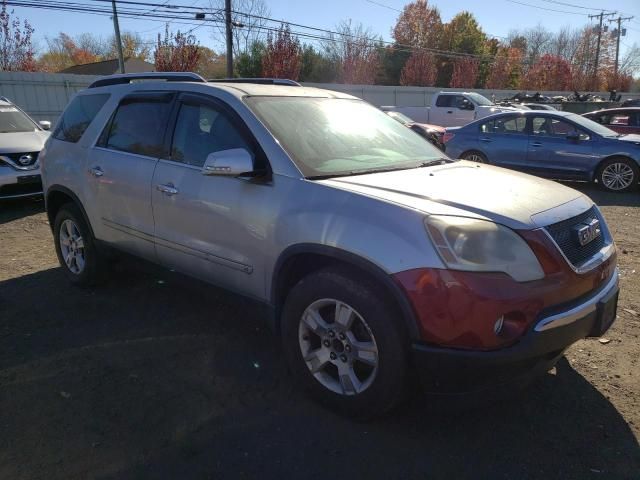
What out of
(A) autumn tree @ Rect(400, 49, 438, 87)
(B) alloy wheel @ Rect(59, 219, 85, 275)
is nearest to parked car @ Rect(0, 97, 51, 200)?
(B) alloy wheel @ Rect(59, 219, 85, 275)

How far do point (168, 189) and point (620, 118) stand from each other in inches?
496

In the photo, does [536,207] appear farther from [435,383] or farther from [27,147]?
[27,147]

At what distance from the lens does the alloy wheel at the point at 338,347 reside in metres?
2.71

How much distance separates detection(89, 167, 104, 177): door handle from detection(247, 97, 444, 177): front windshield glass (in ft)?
5.21

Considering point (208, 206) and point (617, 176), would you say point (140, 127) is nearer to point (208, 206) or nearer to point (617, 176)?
point (208, 206)

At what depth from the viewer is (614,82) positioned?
→ 61844mm

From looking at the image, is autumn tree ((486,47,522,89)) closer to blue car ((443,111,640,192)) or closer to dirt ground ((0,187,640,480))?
blue car ((443,111,640,192))

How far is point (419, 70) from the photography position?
1879 inches

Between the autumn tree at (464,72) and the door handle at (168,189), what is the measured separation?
50.4 meters

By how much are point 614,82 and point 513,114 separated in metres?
61.2

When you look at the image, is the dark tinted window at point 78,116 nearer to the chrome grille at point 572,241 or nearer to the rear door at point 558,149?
the chrome grille at point 572,241

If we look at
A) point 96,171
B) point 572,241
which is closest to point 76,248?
point 96,171

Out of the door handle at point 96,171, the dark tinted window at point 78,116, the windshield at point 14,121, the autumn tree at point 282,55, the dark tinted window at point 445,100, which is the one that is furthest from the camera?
the autumn tree at point 282,55

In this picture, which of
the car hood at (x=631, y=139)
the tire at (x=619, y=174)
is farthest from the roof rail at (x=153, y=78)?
the car hood at (x=631, y=139)
